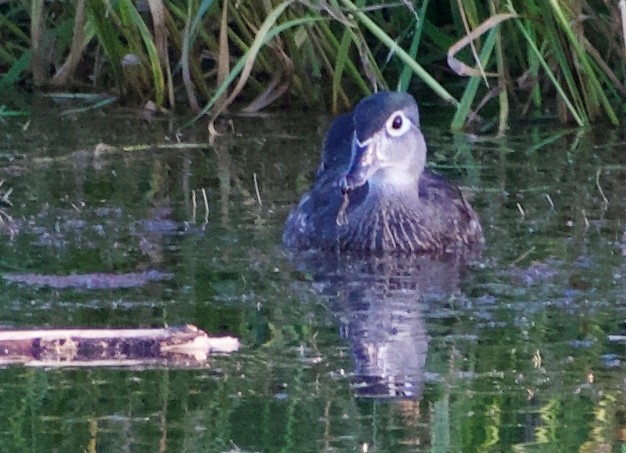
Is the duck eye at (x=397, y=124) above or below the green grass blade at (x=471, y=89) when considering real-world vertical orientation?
below

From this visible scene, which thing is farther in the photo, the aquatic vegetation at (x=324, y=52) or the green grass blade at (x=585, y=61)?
the aquatic vegetation at (x=324, y=52)

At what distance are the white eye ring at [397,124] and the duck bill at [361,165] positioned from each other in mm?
119

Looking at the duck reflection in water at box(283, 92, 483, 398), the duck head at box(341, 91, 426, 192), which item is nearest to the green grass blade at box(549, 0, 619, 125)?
the duck reflection in water at box(283, 92, 483, 398)

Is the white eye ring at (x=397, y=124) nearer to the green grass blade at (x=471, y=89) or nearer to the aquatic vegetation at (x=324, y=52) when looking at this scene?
the aquatic vegetation at (x=324, y=52)

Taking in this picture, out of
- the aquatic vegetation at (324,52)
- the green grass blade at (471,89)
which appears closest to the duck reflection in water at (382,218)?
the aquatic vegetation at (324,52)

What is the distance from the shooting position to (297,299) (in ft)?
18.3

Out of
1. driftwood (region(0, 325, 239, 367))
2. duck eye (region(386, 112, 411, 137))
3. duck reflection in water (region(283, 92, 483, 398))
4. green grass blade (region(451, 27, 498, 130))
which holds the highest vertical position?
green grass blade (region(451, 27, 498, 130))

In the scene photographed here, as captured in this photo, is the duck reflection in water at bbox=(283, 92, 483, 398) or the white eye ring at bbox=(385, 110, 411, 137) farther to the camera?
the white eye ring at bbox=(385, 110, 411, 137)

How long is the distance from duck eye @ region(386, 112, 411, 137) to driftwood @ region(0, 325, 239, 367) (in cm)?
206

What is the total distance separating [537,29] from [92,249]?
2786 mm

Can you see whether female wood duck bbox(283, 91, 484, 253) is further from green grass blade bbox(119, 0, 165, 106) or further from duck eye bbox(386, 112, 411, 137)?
green grass blade bbox(119, 0, 165, 106)

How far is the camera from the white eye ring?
659 centimetres

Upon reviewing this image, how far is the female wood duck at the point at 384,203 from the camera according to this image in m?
6.48

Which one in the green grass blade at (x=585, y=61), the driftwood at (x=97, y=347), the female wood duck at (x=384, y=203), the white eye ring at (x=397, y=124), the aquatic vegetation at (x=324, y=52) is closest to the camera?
the driftwood at (x=97, y=347)
